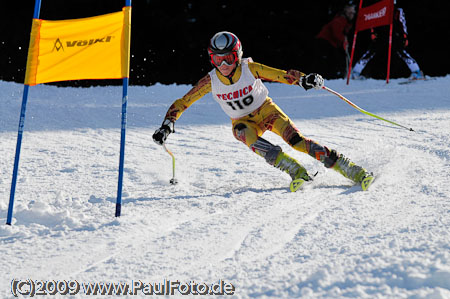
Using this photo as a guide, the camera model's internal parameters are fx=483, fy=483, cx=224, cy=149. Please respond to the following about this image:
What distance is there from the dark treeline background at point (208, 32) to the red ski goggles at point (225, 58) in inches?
399

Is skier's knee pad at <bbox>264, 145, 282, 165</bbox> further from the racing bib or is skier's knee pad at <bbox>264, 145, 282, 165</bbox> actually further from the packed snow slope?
the racing bib

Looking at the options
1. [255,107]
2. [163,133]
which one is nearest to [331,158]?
[255,107]

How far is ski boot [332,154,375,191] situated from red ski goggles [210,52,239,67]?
1176mm

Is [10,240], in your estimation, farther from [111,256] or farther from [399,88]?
[399,88]

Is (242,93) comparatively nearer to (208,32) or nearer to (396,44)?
(396,44)

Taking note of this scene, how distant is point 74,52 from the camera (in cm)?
309

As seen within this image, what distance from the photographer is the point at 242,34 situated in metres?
13.9

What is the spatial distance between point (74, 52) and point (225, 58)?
1306mm

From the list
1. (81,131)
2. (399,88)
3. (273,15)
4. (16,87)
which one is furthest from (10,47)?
(399,88)

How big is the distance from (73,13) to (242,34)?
483 centimetres

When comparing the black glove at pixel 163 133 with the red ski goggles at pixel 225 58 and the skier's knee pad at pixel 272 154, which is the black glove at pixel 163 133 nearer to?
the red ski goggles at pixel 225 58

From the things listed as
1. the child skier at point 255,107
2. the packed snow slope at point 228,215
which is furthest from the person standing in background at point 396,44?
the child skier at point 255,107

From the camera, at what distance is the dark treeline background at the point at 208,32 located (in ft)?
44.9

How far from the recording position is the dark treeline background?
1370cm
